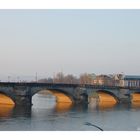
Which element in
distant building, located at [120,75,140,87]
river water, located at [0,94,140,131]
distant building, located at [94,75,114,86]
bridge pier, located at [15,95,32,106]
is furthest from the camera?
distant building, located at [120,75,140,87]

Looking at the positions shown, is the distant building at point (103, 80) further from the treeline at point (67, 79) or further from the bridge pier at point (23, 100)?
the bridge pier at point (23, 100)

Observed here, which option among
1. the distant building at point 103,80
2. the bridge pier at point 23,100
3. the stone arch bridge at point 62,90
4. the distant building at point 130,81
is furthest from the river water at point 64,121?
the distant building at point 130,81

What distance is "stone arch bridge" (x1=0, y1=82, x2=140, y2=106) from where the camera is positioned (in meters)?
8.27

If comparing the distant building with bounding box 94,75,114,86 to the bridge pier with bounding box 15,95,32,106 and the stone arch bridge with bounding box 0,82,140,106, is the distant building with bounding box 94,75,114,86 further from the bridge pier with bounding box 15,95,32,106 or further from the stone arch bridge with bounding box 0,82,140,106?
the bridge pier with bounding box 15,95,32,106

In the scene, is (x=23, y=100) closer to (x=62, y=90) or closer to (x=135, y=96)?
(x=62, y=90)

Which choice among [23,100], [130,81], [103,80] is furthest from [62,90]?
[130,81]

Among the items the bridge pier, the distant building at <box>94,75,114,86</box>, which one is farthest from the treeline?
the bridge pier

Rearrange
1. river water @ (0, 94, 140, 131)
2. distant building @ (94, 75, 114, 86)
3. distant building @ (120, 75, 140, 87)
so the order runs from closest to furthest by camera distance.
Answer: river water @ (0, 94, 140, 131)
distant building @ (94, 75, 114, 86)
distant building @ (120, 75, 140, 87)

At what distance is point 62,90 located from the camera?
9.56 metres

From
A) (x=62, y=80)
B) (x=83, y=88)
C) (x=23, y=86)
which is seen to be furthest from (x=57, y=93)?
(x=62, y=80)

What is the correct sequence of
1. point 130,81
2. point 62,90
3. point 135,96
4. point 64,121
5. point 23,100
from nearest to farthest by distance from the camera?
point 64,121
point 23,100
point 62,90
point 135,96
point 130,81

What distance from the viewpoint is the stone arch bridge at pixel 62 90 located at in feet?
27.1
